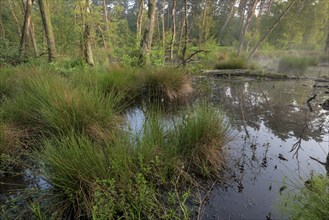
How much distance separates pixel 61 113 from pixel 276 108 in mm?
5069

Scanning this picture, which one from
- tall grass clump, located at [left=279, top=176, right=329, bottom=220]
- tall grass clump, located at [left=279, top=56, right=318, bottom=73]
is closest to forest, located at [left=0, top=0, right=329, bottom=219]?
tall grass clump, located at [left=279, top=176, right=329, bottom=220]

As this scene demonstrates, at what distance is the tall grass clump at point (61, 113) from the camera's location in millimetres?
2838

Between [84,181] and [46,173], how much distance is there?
0.42m

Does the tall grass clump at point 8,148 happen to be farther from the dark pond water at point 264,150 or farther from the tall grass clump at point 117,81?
the tall grass clump at point 117,81

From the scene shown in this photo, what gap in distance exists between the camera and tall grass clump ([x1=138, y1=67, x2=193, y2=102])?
586 cm

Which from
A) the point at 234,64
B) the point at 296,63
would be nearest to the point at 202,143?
the point at 234,64

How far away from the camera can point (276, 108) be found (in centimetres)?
553

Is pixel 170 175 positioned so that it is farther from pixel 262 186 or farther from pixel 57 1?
pixel 57 1

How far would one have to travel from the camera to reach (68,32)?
10.7 m

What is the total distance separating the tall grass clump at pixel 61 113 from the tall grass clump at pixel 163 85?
266cm

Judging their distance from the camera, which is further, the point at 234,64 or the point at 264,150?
the point at 234,64

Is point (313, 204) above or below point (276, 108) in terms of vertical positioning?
above

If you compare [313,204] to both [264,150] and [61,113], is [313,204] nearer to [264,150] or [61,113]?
[264,150]

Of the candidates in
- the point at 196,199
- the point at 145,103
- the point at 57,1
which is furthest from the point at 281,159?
the point at 57,1
